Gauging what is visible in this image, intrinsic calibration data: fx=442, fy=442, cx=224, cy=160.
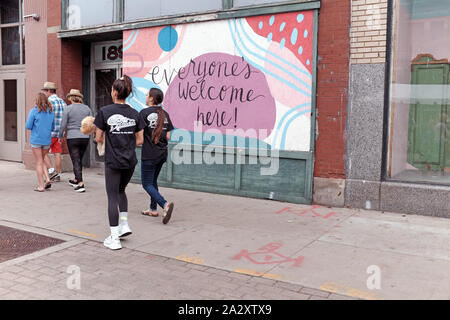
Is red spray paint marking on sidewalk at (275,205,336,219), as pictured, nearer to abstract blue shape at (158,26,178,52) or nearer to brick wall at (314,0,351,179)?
brick wall at (314,0,351,179)

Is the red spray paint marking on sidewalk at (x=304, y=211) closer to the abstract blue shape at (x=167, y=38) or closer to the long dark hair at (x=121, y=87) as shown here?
the long dark hair at (x=121, y=87)

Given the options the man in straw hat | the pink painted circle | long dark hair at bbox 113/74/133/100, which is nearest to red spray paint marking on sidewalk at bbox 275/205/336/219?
the pink painted circle

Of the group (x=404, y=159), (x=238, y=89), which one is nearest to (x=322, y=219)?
(x=404, y=159)

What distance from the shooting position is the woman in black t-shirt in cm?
605

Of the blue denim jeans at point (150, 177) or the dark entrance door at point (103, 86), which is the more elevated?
the dark entrance door at point (103, 86)

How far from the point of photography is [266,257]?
480 centimetres

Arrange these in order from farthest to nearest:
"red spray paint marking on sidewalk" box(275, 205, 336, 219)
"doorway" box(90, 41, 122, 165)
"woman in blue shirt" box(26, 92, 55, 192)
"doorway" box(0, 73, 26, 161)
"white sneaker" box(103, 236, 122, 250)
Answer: "doorway" box(0, 73, 26, 161) < "doorway" box(90, 41, 122, 165) < "woman in blue shirt" box(26, 92, 55, 192) < "red spray paint marking on sidewalk" box(275, 205, 336, 219) < "white sneaker" box(103, 236, 122, 250)

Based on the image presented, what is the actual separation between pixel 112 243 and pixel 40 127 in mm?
4219

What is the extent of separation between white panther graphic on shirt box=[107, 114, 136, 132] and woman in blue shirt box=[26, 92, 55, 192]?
3.99 metres

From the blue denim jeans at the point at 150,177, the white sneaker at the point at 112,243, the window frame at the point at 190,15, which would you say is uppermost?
the window frame at the point at 190,15

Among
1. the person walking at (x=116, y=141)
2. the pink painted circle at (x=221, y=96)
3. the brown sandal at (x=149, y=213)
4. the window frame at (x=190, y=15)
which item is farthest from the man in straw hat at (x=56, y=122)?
the person walking at (x=116, y=141)

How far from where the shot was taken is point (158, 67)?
909cm

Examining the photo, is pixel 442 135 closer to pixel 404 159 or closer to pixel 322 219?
pixel 404 159

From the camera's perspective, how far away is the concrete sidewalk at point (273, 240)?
4.14m
